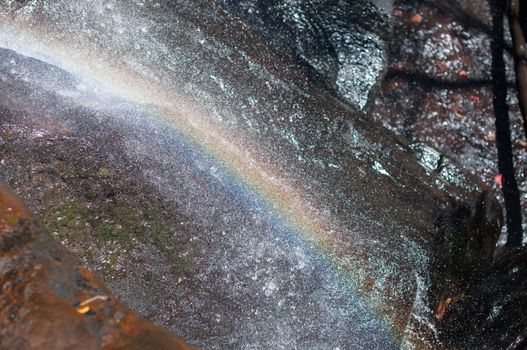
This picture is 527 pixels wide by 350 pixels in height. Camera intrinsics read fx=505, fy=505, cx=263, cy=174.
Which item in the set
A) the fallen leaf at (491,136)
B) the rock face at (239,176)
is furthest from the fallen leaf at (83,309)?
the fallen leaf at (491,136)

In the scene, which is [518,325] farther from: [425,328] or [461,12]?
[461,12]

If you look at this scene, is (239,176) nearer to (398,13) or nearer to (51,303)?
(51,303)

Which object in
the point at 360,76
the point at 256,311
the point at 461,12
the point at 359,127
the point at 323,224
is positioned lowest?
the point at 256,311

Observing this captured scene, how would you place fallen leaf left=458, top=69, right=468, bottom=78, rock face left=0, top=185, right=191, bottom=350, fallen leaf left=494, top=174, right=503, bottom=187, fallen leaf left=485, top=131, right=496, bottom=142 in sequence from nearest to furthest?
rock face left=0, top=185, right=191, bottom=350 → fallen leaf left=494, top=174, right=503, bottom=187 → fallen leaf left=485, top=131, right=496, bottom=142 → fallen leaf left=458, top=69, right=468, bottom=78

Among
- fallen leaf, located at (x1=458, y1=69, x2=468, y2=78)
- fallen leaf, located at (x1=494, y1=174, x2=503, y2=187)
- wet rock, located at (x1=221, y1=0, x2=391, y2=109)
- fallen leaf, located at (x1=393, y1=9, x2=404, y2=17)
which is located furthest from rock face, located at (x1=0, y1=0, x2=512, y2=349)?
fallen leaf, located at (x1=393, y1=9, x2=404, y2=17)

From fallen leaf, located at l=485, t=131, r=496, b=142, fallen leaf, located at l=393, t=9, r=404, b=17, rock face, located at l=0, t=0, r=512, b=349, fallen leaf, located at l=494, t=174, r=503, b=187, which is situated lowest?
rock face, located at l=0, t=0, r=512, b=349

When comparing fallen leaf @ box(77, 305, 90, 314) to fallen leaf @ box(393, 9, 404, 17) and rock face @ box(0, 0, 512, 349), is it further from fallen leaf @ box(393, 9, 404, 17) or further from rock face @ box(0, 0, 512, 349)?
fallen leaf @ box(393, 9, 404, 17)

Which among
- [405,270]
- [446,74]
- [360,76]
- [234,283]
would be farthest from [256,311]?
[446,74]

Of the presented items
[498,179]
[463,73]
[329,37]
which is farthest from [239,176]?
[463,73]

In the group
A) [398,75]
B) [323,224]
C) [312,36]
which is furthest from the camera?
[398,75]
